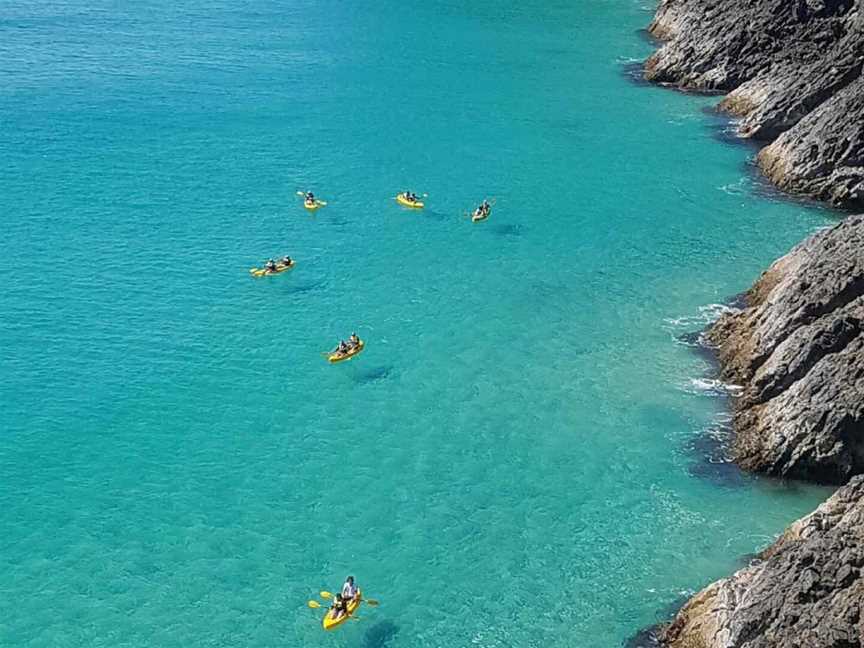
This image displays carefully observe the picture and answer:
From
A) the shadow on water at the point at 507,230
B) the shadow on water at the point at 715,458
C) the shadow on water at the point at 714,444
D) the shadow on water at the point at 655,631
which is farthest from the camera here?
the shadow on water at the point at 507,230

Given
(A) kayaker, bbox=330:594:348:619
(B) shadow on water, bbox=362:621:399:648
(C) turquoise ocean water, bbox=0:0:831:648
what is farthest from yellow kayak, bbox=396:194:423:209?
(B) shadow on water, bbox=362:621:399:648

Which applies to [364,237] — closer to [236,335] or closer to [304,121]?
[236,335]

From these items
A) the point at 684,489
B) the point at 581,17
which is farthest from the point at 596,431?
the point at 581,17

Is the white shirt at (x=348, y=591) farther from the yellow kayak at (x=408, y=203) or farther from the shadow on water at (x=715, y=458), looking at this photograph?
the yellow kayak at (x=408, y=203)

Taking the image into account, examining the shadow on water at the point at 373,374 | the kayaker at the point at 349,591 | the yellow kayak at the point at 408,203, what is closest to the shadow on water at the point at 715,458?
the shadow on water at the point at 373,374

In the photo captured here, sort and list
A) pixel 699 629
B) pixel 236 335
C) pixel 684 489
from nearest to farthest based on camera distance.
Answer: pixel 699 629
pixel 684 489
pixel 236 335

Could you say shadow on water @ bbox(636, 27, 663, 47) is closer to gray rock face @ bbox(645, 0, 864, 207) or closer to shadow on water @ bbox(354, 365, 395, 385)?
gray rock face @ bbox(645, 0, 864, 207)
